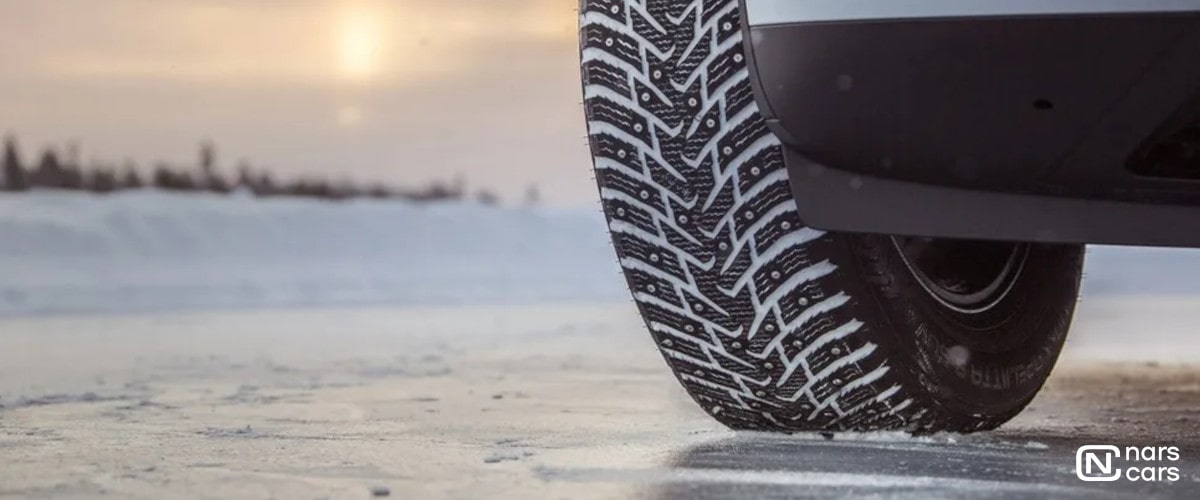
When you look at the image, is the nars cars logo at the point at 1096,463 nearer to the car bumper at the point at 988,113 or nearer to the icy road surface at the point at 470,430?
the icy road surface at the point at 470,430

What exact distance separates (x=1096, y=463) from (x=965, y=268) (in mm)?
559

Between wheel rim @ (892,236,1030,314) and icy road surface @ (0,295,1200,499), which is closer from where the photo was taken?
icy road surface @ (0,295,1200,499)

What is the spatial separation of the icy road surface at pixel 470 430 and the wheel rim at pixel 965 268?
0.24m

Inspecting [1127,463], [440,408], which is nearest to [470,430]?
[440,408]

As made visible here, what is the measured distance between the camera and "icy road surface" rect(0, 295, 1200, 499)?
2.28 meters

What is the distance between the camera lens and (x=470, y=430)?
3.08 metres

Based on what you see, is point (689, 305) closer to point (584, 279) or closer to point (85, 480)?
point (85, 480)

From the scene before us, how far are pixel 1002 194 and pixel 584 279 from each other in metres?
9.51

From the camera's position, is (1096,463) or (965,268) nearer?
(1096,463)

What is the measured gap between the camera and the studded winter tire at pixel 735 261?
2492 millimetres

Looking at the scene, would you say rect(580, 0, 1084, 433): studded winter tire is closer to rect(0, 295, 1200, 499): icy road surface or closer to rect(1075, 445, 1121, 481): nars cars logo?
rect(0, 295, 1200, 499): icy road surface

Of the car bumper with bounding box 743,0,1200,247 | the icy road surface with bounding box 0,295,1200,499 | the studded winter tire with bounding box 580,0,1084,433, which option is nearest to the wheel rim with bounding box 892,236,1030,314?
the studded winter tire with bounding box 580,0,1084,433

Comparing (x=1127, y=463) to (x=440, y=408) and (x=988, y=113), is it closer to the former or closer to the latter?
(x=988, y=113)

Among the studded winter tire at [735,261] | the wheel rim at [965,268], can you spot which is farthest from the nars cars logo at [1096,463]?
the wheel rim at [965,268]
